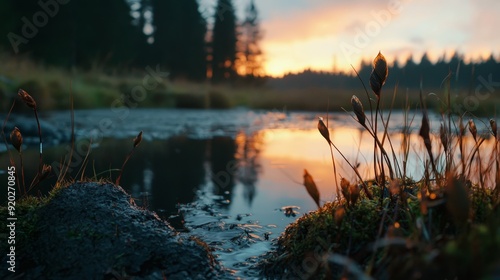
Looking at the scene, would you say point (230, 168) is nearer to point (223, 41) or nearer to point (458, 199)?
point (458, 199)

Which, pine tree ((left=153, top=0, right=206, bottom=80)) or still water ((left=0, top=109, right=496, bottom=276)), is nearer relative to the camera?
still water ((left=0, top=109, right=496, bottom=276))

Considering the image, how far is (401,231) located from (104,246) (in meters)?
1.18

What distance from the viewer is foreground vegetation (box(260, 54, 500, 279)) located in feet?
3.20

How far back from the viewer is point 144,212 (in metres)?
2.05

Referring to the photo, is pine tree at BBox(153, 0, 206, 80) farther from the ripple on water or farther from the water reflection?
the ripple on water

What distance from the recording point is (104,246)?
67.3 inches

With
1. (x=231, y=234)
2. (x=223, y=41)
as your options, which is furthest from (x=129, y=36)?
(x=231, y=234)

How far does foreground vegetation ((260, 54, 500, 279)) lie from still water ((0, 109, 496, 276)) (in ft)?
1.00

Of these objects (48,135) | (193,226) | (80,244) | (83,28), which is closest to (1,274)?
(80,244)

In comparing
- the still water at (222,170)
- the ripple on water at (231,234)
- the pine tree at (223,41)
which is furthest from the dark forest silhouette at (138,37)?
the ripple on water at (231,234)

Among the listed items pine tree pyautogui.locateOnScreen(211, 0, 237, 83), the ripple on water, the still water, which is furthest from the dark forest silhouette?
the ripple on water

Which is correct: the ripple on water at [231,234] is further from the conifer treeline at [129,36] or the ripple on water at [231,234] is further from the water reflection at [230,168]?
the conifer treeline at [129,36]

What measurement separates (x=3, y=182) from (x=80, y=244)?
7.35 feet

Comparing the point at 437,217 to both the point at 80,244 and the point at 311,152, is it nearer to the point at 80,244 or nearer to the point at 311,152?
the point at 80,244
